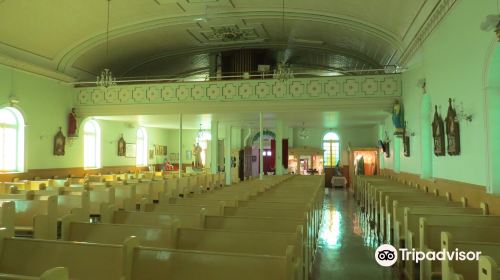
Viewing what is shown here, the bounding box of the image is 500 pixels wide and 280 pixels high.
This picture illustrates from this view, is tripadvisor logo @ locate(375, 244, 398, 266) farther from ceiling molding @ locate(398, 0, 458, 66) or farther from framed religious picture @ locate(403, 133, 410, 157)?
framed religious picture @ locate(403, 133, 410, 157)

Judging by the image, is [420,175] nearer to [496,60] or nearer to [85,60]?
[496,60]

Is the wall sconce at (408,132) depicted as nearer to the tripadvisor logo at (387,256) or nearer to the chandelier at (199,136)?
the tripadvisor logo at (387,256)

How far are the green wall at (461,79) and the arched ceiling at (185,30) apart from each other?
85 centimetres

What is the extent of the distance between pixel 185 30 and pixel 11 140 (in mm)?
6063

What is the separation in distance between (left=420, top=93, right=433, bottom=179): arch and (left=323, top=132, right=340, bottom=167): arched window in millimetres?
12206

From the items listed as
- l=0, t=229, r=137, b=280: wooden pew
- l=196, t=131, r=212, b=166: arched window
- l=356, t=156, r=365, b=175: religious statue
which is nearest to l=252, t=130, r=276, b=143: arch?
l=196, t=131, r=212, b=166: arched window

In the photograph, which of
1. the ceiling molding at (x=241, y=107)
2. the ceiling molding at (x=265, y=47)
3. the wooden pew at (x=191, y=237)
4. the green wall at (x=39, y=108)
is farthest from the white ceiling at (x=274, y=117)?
the wooden pew at (x=191, y=237)

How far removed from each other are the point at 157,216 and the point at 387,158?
11.9m

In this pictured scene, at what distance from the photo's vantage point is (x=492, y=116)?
5168mm

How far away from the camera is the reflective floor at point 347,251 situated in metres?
4.95

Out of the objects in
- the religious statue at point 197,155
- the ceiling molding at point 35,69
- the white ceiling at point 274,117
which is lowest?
the religious statue at point 197,155

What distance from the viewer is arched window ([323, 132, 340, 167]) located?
21031 millimetres

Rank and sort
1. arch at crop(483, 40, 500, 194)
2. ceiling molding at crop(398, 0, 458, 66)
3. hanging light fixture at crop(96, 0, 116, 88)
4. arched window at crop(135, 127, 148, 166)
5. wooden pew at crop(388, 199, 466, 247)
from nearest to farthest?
1. arch at crop(483, 40, 500, 194)
2. wooden pew at crop(388, 199, 466, 247)
3. ceiling molding at crop(398, 0, 458, 66)
4. hanging light fixture at crop(96, 0, 116, 88)
5. arched window at crop(135, 127, 148, 166)

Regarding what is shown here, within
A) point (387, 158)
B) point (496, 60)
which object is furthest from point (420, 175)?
point (387, 158)
